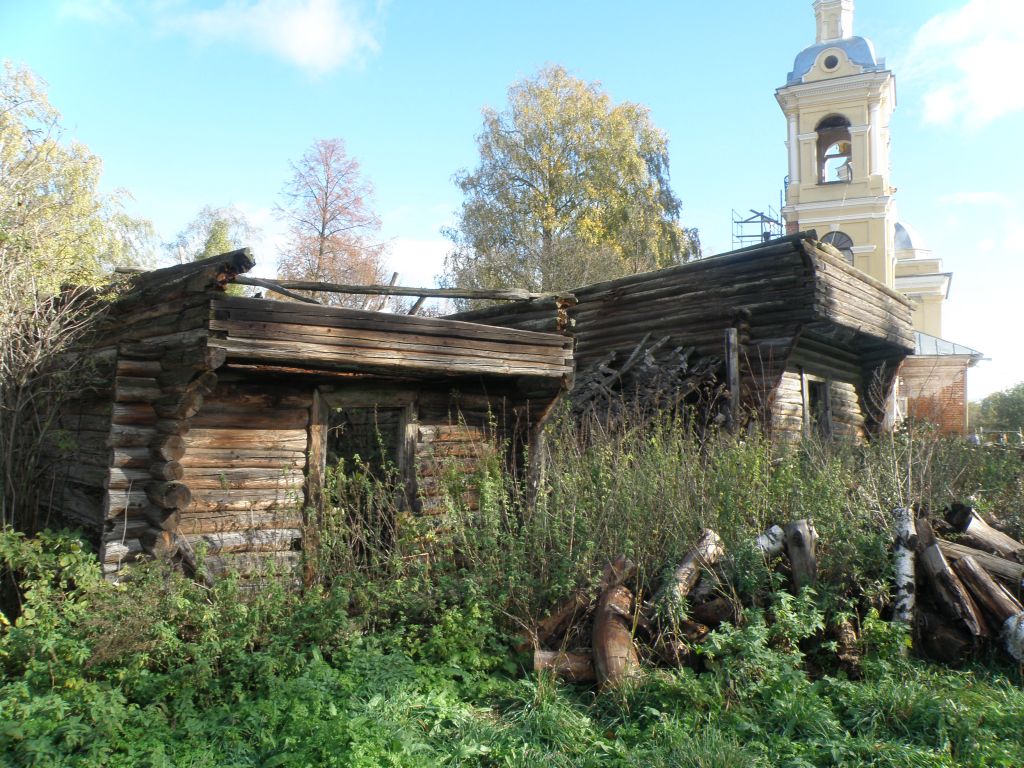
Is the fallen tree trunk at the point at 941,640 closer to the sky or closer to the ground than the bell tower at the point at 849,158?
closer to the ground

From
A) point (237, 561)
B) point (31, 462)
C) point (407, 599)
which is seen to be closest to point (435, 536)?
point (407, 599)

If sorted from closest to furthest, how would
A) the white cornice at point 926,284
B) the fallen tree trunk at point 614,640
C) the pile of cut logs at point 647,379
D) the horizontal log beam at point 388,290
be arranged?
the fallen tree trunk at point 614,640 < the horizontal log beam at point 388,290 < the pile of cut logs at point 647,379 < the white cornice at point 926,284

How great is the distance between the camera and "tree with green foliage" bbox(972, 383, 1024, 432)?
30766mm

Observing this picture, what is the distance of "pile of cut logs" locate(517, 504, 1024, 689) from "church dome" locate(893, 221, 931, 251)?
123 ft

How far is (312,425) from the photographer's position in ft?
24.2

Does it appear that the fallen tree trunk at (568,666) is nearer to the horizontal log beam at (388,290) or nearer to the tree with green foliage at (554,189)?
the horizontal log beam at (388,290)

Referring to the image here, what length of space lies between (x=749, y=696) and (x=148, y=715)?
12.1 ft

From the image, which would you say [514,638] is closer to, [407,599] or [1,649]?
[407,599]

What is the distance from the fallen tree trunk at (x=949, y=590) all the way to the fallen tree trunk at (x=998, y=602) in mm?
80

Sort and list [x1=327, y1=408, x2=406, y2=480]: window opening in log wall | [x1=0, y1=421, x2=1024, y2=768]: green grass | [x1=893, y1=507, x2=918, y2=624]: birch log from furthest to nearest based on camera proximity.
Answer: [x1=327, y1=408, x2=406, y2=480]: window opening in log wall
[x1=893, y1=507, x2=918, y2=624]: birch log
[x1=0, y1=421, x2=1024, y2=768]: green grass

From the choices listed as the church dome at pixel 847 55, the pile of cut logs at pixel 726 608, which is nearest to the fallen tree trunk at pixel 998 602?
the pile of cut logs at pixel 726 608

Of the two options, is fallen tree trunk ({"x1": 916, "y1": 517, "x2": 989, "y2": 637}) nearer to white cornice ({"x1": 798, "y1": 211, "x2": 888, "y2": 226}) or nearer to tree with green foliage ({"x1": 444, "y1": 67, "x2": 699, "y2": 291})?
tree with green foliage ({"x1": 444, "y1": 67, "x2": 699, "y2": 291})

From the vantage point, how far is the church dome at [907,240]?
39.6 metres

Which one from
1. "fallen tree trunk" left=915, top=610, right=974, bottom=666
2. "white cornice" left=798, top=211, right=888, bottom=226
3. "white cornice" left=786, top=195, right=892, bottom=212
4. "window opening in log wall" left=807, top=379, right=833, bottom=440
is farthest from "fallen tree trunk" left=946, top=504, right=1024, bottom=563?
"white cornice" left=798, top=211, right=888, bottom=226
